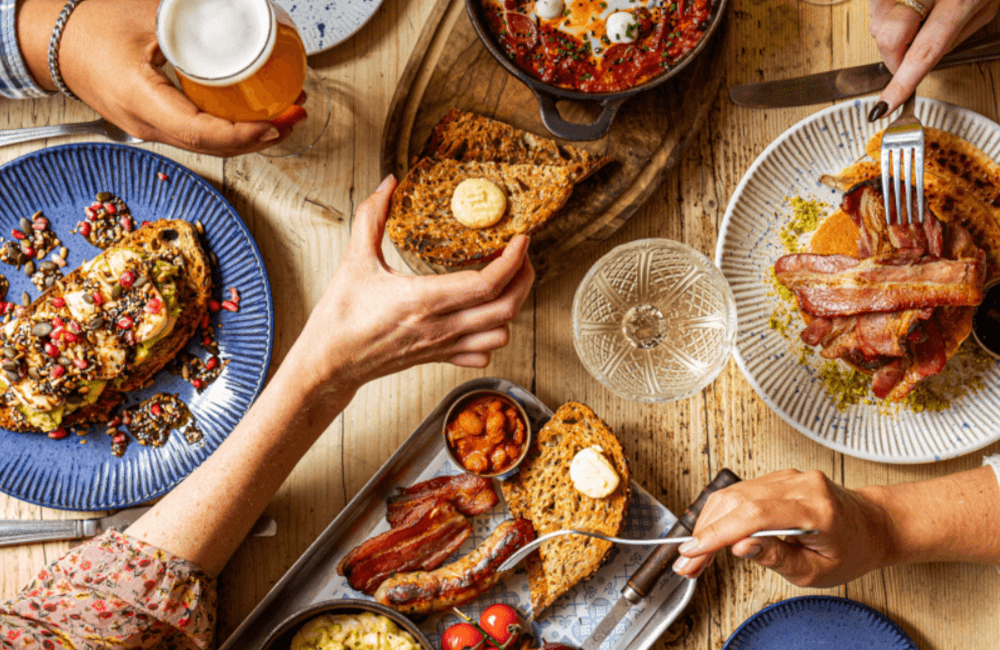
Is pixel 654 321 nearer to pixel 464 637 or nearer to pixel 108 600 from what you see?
pixel 464 637

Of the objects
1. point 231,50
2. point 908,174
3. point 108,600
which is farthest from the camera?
point 908,174

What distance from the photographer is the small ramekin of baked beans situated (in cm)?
207

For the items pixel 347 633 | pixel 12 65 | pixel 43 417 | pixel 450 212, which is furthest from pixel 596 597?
pixel 12 65

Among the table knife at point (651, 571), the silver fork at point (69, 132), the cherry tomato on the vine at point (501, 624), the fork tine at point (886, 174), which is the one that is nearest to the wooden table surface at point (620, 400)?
the silver fork at point (69, 132)

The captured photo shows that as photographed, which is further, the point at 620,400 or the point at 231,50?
the point at 620,400

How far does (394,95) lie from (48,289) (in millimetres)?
1177

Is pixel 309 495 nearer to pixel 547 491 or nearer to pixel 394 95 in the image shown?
pixel 547 491

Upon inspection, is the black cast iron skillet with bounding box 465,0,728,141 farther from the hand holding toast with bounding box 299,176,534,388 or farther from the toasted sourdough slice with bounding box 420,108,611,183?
the hand holding toast with bounding box 299,176,534,388

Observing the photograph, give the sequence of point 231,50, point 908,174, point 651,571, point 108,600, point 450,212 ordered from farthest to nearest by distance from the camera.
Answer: point 450,212
point 651,571
point 908,174
point 108,600
point 231,50

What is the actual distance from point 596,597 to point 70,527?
1578 mm

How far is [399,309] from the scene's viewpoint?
1.72 m

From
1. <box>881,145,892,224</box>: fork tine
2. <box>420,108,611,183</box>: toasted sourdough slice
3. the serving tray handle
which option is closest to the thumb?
<box>420,108,611,183</box>: toasted sourdough slice

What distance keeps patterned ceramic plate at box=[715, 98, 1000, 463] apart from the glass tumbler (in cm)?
11

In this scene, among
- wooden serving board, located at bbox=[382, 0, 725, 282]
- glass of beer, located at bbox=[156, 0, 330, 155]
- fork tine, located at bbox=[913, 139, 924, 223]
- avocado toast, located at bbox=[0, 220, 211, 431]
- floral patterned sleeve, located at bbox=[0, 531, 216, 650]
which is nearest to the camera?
glass of beer, located at bbox=[156, 0, 330, 155]
